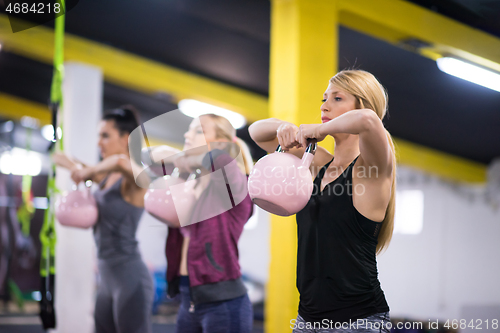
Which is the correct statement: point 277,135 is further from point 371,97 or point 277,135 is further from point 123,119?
point 123,119

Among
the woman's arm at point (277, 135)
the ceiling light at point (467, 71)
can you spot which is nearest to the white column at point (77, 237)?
the ceiling light at point (467, 71)

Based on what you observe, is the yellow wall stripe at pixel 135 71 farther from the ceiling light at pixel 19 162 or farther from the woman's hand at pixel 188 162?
the ceiling light at pixel 19 162

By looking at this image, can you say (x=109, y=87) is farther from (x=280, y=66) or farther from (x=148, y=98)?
(x=280, y=66)

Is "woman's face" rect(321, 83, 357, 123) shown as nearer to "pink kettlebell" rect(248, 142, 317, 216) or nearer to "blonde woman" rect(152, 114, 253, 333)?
"pink kettlebell" rect(248, 142, 317, 216)

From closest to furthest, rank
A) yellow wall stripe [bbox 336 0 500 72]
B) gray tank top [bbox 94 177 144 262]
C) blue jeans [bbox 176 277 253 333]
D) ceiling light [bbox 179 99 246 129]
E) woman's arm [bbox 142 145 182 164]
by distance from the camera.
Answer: blue jeans [bbox 176 277 253 333]
woman's arm [bbox 142 145 182 164]
gray tank top [bbox 94 177 144 262]
yellow wall stripe [bbox 336 0 500 72]
ceiling light [bbox 179 99 246 129]

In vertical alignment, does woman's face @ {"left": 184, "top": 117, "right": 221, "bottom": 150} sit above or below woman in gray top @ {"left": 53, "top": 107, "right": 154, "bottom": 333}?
above

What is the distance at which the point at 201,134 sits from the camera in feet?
6.12

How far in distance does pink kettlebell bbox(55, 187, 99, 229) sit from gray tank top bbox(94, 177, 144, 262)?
0.07 metres

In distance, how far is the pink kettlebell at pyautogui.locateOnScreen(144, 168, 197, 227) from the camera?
175 centimetres

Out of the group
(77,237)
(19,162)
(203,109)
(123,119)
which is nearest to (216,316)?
(123,119)

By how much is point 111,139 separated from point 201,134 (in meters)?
0.71

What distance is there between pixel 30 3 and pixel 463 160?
241 inches

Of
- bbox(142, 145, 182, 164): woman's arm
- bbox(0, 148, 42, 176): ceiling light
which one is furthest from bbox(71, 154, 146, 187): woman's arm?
bbox(0, 148, 42, 176): ceiling light

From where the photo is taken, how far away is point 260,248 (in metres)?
9.77
